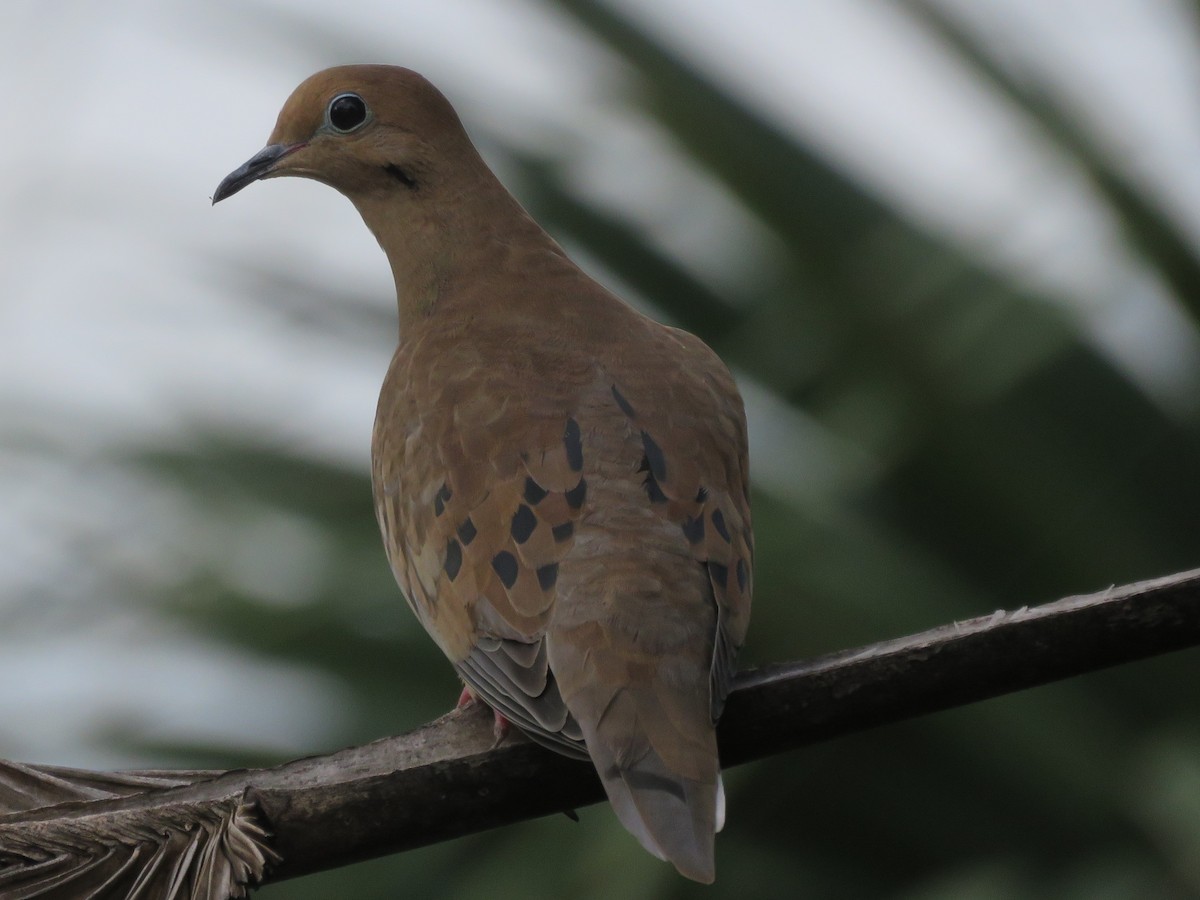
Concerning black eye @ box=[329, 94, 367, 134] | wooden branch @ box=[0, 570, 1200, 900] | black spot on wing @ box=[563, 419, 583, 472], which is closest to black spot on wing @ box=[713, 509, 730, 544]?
black spot on wing @ box=[563, 419, 583, 472]

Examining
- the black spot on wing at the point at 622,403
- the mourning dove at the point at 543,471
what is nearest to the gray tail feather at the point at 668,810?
the mourning dove at the point at 543,471

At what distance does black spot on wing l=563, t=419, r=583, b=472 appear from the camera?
8.11 ft

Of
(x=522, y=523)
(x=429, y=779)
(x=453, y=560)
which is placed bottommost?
(x=453, y=560)

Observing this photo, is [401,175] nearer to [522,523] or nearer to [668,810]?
[522,523]

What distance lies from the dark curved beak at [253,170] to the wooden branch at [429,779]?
1721mm

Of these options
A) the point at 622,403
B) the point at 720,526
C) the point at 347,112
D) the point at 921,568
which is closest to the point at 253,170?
the point at 347,112

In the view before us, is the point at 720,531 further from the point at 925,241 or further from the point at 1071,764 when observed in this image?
the point at 925,241

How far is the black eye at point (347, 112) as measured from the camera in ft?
10.4

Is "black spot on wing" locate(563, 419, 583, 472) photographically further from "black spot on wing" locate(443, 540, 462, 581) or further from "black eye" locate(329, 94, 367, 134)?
"black eye" locate(329, 94, 367, 134)

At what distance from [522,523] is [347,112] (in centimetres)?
119

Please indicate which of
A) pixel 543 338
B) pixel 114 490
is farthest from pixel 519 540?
pixel 114 490

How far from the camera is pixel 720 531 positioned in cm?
242

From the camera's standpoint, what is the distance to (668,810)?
6.28 ft

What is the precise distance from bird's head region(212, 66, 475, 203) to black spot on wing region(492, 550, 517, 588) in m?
1.10
